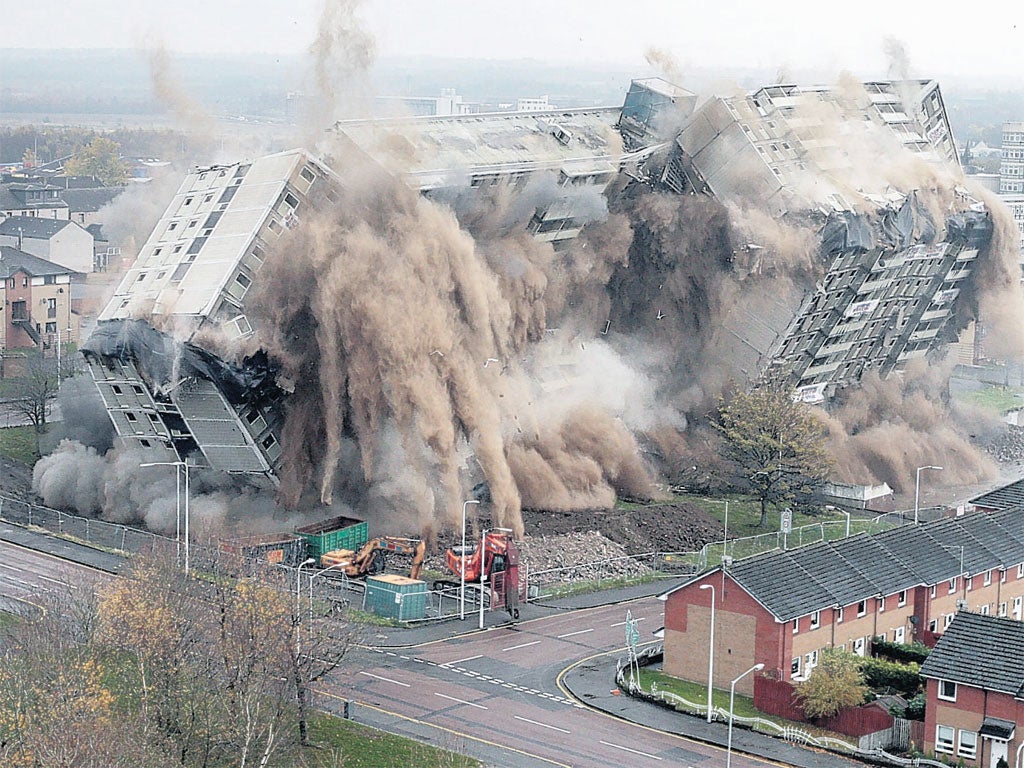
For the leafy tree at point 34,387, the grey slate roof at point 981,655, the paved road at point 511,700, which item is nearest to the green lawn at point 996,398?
the leafy tree at point 34,387

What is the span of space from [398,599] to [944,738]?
724 inches

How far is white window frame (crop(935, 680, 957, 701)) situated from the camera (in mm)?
41938

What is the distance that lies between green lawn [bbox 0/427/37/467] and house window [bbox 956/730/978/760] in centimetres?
4464

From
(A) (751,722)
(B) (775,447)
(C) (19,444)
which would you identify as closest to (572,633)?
(A) (751,722)

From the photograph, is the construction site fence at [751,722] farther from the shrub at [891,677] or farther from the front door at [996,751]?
the shrub at [891,677]

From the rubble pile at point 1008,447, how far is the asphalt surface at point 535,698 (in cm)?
3545

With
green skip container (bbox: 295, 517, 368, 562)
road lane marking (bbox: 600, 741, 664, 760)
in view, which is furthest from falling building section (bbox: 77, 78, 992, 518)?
road lane marking (bbox: 600, 741, 664, 760)

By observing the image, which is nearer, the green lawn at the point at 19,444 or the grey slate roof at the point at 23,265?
the green lawn at the point at 19,444

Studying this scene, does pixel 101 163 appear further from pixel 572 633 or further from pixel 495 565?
pixel 572 633

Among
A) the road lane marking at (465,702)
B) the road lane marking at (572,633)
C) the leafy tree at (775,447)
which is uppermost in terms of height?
the leafy tree at (775,447)

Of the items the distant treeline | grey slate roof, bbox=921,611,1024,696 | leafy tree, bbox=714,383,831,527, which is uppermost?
the distant treeline

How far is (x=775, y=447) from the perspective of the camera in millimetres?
68875

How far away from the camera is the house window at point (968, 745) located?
41.4 meters

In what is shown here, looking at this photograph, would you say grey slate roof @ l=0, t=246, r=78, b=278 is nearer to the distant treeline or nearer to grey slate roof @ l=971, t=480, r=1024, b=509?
grey slate roof @ l=971, t=480, r=1024, b=509
